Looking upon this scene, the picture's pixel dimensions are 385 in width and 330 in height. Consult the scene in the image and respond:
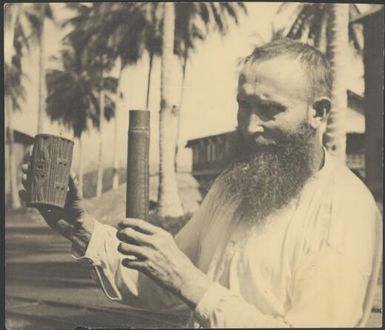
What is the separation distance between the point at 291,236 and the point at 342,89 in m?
1.13

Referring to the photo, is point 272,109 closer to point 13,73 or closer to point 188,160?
point 188,160

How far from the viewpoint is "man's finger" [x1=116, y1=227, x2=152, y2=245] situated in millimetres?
4164

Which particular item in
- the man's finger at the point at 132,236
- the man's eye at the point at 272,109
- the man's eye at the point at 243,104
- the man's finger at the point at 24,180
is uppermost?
the man's eye at the point at 243,104

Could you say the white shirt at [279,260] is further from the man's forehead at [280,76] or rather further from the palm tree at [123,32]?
the palm tree at [123,32]

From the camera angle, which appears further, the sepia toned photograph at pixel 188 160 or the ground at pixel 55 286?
the ground at pixel 55 286

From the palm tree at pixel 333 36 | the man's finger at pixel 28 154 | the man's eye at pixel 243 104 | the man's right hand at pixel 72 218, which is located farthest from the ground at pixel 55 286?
the palm tree at pixel 333 36

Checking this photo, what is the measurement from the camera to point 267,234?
14.0ft

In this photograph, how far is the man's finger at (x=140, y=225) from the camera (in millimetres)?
4199

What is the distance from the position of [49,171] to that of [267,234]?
1.53 m

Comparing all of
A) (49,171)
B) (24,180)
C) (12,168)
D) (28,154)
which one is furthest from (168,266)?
(12,168)

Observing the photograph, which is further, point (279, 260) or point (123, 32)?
point (123, 32)

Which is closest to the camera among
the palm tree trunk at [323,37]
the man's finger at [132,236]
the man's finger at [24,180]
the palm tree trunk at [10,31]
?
the man's finger at [132,236]

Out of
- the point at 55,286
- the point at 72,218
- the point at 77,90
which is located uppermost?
the point at 77,90

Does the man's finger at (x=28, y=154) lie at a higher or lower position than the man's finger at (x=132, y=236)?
higher
